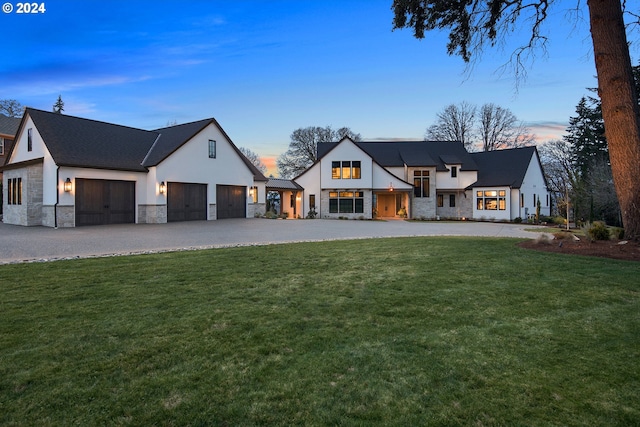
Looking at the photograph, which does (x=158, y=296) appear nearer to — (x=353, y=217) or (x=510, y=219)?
(x=353, y=217)

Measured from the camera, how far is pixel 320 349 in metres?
3.15

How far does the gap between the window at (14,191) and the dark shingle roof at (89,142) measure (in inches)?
135

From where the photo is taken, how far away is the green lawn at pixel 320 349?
7.32ft

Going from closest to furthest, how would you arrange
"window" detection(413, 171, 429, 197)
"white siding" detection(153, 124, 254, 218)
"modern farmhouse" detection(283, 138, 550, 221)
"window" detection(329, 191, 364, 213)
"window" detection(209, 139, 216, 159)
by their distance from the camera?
"white siding" detection(153, 124, 254, 218) → "window" detection(209, 139, 216, 159) → "modern farmhouse" detection(283, 138, 550, 221) → "window" detection(329, 191, 364, 213) → "window" detection(413, 171, 429, 197)

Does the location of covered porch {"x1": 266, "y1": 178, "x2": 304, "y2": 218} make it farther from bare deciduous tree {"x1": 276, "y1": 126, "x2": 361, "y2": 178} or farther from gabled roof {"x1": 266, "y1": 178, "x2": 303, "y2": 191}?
bare deciduous tree {"x1": 276, "y1": 126, "x2": 361, "y2": 178}

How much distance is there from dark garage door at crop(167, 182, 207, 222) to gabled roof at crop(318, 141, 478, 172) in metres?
12.4

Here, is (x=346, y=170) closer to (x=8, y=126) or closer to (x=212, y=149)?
(x=212, y=149)

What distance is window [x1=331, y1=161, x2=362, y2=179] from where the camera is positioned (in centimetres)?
3003

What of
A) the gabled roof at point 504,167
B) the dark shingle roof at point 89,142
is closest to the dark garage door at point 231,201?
the dark shingle roof at point 89,142

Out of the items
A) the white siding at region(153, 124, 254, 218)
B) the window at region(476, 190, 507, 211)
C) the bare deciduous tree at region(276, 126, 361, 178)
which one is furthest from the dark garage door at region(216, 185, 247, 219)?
the bare deciduous tree at region(276, 126, 361, 178)

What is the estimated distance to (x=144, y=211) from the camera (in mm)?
20484

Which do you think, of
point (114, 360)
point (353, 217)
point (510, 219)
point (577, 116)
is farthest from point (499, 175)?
point (114, 360)

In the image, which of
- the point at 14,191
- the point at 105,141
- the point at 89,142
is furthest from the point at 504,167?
the point at 14,191

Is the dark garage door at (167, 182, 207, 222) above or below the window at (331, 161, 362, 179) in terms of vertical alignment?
below
